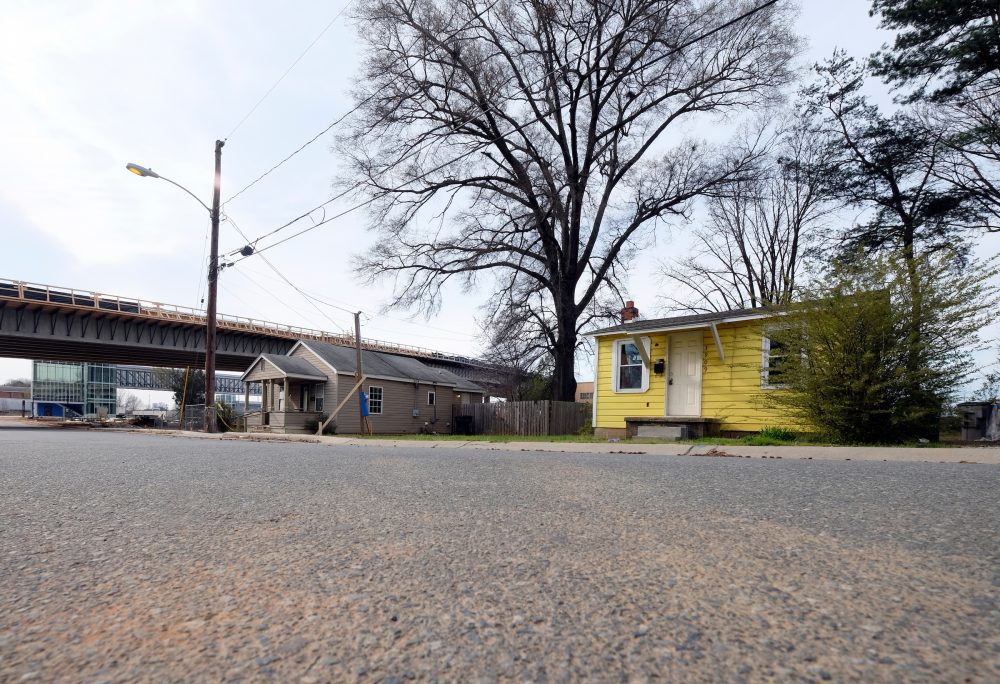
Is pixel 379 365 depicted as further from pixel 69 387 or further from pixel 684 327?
pixel 69 387

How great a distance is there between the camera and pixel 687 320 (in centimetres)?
1424

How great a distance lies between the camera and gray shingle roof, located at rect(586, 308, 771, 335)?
1315cm

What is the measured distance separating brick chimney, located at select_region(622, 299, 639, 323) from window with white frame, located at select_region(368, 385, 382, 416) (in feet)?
52.8

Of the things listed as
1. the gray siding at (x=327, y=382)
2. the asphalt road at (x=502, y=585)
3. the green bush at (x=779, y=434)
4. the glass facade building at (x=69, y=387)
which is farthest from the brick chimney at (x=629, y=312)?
the glass facade building at (x=69, y=387)

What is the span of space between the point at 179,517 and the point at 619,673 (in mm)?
3098

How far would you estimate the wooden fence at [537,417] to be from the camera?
20.7 meters

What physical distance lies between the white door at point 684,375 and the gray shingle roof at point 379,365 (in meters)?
17.9

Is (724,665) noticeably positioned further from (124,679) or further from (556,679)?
(124,679)

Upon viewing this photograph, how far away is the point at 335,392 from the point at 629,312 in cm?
1716

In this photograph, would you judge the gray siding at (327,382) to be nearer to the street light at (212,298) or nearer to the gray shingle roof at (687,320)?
the street light at (212,298)

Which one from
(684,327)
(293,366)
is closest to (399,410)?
(293,366)

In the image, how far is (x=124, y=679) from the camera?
1521mm

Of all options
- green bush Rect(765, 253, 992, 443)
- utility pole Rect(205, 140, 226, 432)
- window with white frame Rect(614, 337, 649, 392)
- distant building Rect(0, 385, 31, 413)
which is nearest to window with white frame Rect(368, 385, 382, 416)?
utility pole Rect(205, 140, 226, 432)

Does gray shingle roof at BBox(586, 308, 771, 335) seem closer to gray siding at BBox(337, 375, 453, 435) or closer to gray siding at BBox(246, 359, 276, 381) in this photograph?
gray siding at BBox(337, 375, 453, 435)
